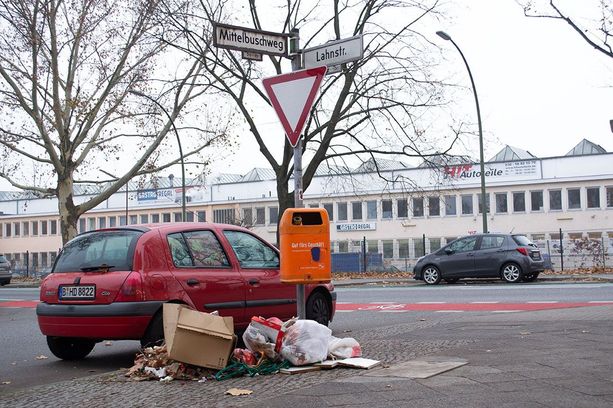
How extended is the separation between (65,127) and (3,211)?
5843 cm

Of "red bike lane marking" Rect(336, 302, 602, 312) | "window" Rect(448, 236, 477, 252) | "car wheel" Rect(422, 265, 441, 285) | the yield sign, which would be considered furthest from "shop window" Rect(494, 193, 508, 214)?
the yield sign

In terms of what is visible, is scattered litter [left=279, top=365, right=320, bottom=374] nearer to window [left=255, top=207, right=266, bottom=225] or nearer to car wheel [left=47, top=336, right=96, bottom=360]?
car wheel [left=47, top=336, right=96, bottom=360]

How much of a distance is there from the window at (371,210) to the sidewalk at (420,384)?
59.2 m

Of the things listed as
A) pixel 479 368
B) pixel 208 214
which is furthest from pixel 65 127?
pixel 208 214

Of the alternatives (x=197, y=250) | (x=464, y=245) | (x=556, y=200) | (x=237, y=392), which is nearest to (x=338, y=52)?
(x=197, y=250)

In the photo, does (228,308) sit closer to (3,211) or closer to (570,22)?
(570,22)

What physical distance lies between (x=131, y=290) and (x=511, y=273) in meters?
18.8

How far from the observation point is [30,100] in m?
38.2

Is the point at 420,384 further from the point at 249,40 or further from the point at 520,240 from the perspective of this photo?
the point at 520,240

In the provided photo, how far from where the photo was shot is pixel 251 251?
9.70m

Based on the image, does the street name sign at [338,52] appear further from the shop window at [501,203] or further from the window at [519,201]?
the shop window at [501,203]

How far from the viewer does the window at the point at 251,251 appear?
374 inches

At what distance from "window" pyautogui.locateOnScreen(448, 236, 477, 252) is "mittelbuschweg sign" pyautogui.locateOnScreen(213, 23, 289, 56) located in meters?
18.6

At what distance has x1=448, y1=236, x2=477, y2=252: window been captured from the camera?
84.7ft
